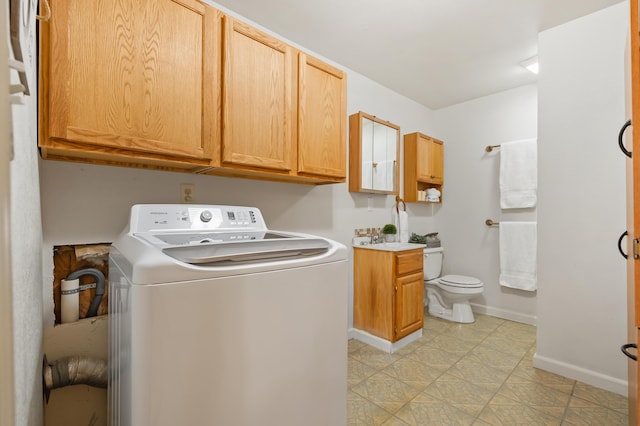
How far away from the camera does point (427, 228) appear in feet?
12.1

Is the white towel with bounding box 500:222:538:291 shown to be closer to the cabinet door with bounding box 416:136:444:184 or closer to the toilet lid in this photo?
the toilet lid

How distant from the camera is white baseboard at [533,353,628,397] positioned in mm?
1831

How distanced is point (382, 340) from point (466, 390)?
A: 70 centimetres

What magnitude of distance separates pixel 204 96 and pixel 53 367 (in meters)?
1.41

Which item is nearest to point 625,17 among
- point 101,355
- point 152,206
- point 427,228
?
point 427,228

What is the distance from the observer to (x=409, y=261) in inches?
100

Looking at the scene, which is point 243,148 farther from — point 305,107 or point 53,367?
point 53,367

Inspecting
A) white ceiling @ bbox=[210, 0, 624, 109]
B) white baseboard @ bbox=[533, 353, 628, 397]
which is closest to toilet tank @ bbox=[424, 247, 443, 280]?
white baseboard @ bbox=[533, 353, 628, 397]

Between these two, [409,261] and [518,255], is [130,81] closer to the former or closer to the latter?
[409,261]

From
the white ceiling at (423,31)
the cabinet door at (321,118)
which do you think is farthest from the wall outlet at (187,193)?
the white ceiling at (423,31)

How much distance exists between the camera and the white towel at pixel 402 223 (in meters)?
3.08

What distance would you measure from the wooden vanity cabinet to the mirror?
64 centimetres

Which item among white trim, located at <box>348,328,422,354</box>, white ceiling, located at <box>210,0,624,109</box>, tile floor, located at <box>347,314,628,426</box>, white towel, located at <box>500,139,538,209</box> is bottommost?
tile floor, located at <box>347,314,628,426</box>

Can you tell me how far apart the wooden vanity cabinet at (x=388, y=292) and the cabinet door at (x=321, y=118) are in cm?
84
